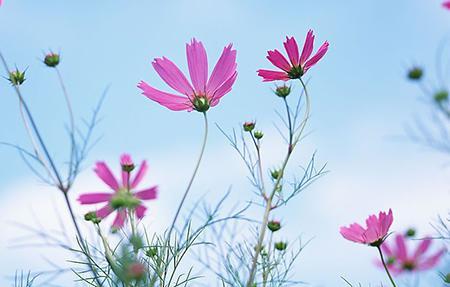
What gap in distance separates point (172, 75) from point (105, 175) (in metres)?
0.26

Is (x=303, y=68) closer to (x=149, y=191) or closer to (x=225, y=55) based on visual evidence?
(x=225, y=55)

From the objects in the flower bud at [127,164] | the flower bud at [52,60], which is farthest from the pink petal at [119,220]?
the flower bud at [52,60]

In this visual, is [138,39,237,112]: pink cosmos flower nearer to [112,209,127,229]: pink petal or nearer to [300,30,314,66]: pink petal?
[300,30,314,66]: pink petal

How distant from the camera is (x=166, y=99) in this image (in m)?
1.10

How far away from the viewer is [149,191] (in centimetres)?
84

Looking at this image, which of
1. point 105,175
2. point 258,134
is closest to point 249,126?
point 258,134

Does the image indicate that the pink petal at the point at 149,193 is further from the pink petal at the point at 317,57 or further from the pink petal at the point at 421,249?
the pink petal at the point at 421,249

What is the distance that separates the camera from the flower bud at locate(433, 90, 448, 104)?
135 cm

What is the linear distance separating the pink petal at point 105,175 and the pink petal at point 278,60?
39 centimetres

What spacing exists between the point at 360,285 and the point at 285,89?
39 cm

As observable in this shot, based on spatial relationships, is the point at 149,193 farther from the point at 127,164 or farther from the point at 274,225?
the point at 274,225

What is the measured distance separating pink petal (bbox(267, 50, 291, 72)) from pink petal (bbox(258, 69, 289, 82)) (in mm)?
13

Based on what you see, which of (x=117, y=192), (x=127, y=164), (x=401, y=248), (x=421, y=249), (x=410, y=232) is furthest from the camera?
(x=410, y=232)

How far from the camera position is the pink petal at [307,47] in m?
1.14
